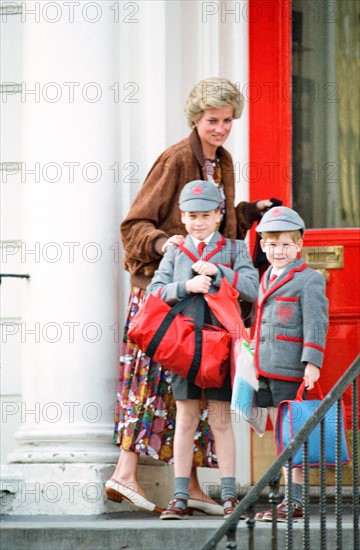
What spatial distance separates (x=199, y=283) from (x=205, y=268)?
0.09 m

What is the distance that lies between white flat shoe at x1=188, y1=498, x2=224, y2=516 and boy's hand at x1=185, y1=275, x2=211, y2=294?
1058 mm

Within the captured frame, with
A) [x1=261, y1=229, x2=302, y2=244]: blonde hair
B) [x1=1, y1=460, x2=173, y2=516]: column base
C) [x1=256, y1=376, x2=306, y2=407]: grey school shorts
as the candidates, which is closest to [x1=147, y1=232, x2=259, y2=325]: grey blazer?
[x1=261, y1=229, x2=302, y2=244]: blonde hair

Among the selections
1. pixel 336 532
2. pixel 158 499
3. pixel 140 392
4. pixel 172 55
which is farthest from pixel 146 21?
pixel 336 532

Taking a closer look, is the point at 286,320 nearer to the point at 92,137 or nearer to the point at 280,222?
the point at 280,222

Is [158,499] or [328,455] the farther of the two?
[158,499]

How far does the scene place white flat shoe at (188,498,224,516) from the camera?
7.35 metres

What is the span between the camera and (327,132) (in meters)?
8.60

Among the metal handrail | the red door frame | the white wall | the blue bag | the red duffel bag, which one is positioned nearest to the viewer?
the metal handrail

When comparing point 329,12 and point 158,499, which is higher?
point 329,12

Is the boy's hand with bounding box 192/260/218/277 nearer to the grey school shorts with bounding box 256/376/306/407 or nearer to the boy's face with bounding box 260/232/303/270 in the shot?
the boy's face with bounding box 260/232/303/270

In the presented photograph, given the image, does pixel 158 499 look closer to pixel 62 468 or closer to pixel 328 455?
pixel 62 468

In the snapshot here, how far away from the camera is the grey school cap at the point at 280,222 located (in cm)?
715

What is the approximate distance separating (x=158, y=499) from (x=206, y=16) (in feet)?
8.81

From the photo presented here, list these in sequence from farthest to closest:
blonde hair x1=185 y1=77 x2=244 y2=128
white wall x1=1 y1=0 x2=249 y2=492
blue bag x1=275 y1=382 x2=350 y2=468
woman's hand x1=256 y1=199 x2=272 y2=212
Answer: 1. white wall x1=1 y1=0 x2=249 y2=492
2. woman's hand x1=256 y1=199 x2=272 y2=212
3. blonde hair x1=185 y1=77 x2=244 y2=128
4. blue bag x1=275 y1=382 x2=350 y2=468
